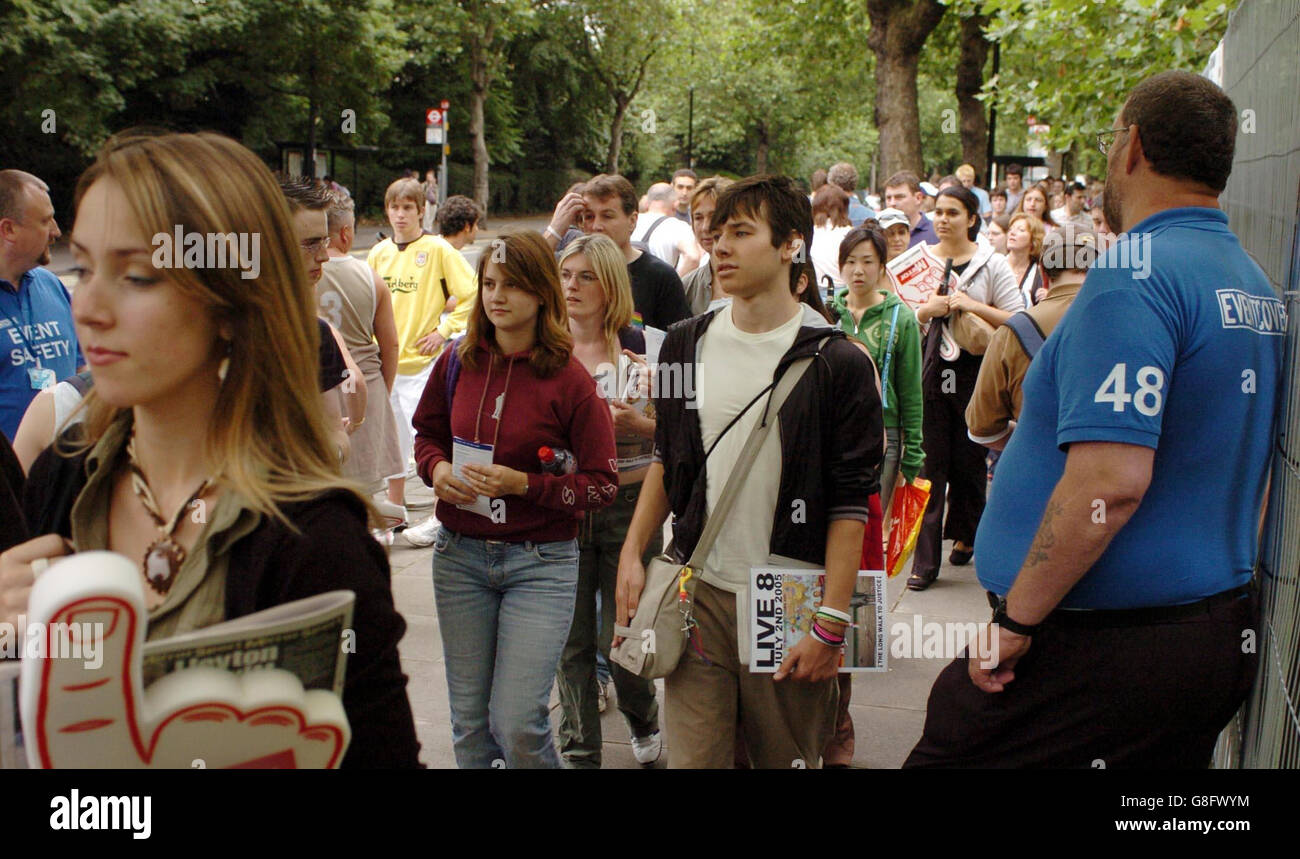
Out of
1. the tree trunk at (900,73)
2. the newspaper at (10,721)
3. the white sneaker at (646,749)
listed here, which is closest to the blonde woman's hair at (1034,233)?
the white sneaker at (646,749)

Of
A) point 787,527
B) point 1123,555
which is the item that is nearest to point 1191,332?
point 1123,555

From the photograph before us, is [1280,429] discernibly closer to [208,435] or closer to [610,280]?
[208,435]

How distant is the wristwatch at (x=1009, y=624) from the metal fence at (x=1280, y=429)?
49 cm

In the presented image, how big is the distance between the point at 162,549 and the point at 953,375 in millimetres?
5987

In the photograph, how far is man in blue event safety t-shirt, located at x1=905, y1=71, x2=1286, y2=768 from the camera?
2.35 m

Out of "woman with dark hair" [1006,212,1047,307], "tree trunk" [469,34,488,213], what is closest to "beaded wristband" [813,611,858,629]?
"woman with dark hair" [1006,212,1047,307]

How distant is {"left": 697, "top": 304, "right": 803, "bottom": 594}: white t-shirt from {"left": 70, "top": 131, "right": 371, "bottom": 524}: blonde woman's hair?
171 centimetres

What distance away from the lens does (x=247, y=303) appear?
1.57 metres

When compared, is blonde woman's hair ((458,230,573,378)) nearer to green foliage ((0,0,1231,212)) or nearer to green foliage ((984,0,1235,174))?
green foliage ((984,0,1235,174))

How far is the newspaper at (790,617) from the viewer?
3178mm

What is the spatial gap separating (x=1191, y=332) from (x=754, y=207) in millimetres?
1333

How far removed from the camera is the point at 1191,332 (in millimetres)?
2381

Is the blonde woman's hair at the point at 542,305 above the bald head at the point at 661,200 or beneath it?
beneath

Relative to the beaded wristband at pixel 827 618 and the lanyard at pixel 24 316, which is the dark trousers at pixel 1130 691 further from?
the lanyard at pixel 24 316
